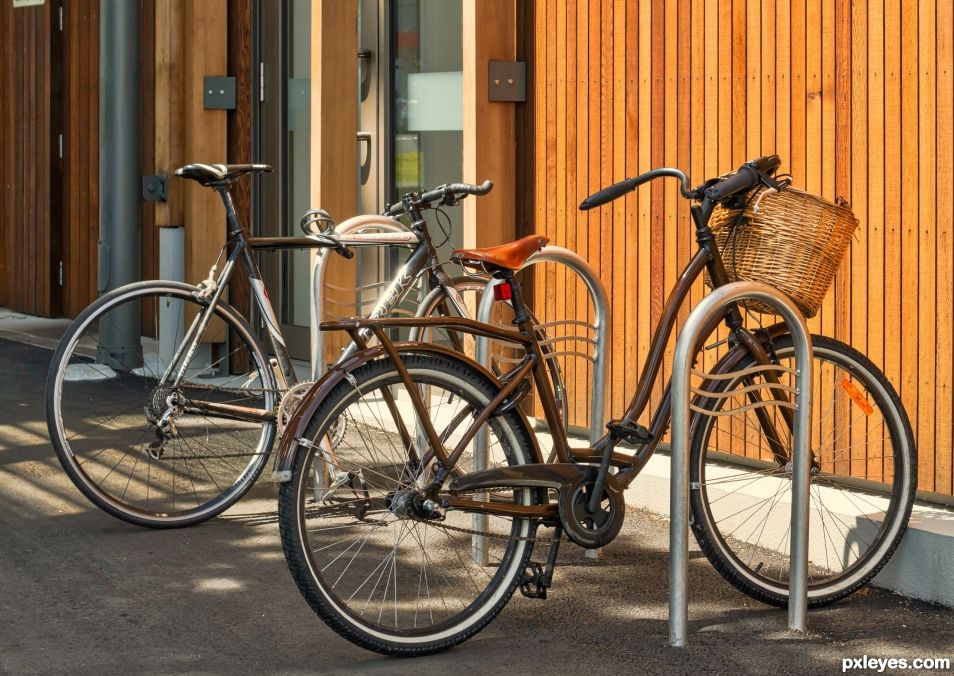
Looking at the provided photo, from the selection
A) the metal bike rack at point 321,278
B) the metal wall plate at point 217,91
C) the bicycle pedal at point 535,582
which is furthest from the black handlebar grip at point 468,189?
the metal wall plate at point 217,91

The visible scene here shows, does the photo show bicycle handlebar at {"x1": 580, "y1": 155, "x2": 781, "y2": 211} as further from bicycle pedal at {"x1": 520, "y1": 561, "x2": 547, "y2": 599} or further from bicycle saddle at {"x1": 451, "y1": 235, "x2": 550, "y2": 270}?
bicycle pedal at {"x1": 520, "y1": 561, "x2": 547, "y2": 599}

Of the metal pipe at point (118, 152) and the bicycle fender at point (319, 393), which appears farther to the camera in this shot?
the metal pipe at point (118, 152)

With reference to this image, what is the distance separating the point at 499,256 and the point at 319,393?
2.11ft

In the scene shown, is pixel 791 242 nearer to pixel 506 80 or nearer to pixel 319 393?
pixel 319 393

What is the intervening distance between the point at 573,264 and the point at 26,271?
9.22 m

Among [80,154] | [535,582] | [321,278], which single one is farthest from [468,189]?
[80,154]

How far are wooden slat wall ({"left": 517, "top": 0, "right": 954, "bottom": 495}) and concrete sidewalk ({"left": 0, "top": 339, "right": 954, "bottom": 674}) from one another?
43.7 inches

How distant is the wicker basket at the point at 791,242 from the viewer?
168 inches

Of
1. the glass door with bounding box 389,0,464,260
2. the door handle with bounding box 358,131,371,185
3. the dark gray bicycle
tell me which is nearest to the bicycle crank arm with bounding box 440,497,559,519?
the dark gray bicycle

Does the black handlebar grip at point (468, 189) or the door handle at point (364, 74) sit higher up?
the door handle at point (364, 74)

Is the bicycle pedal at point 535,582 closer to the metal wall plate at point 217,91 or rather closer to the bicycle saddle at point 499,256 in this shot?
the bicycle saddle at point 499,256

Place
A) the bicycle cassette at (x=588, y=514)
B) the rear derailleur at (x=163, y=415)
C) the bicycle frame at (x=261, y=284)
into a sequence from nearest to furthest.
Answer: the bicycle cassette at (x=588, y=514) < the bicycle frame at (x=261, y=284) < the rear derailleur at (x=163, y=415)

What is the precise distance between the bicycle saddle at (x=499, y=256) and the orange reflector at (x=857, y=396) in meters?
1.11

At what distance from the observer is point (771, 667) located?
3.92 meters
